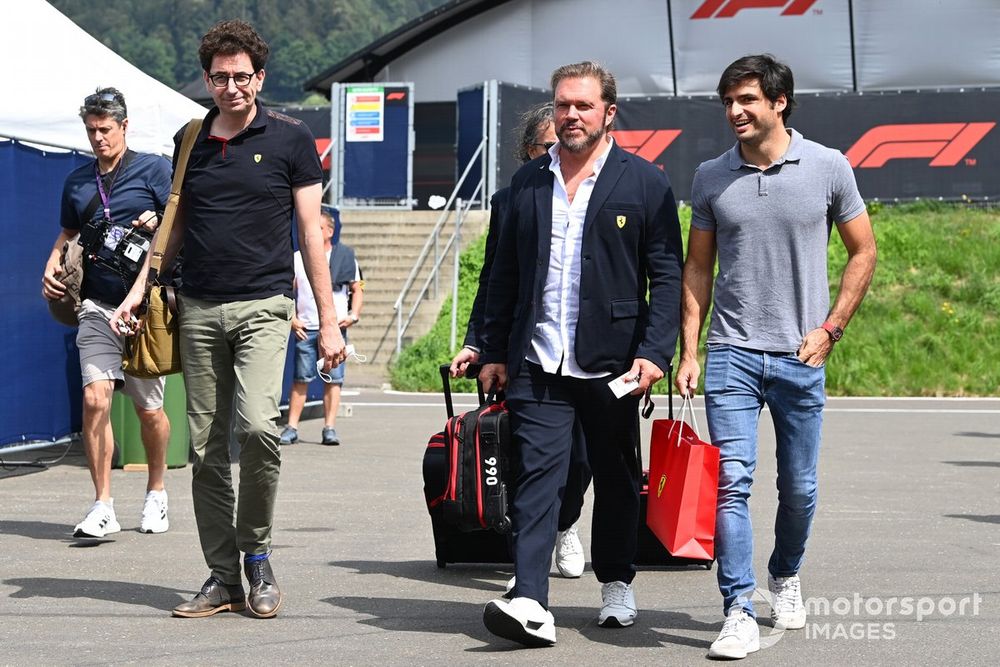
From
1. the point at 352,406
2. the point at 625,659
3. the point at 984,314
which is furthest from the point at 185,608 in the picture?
the point at 984,314

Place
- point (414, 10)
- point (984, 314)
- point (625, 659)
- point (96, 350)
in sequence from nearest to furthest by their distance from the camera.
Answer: point (625, 659), point (96, 350), point (984, 314), point (414, 10)

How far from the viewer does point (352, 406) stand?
660 inches

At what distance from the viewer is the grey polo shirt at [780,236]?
5.64 m

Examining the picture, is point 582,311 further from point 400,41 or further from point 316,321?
point 400,41

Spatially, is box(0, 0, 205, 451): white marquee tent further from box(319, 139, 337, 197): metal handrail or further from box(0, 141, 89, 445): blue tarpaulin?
box(319, 139, 337, 197): metal handrail

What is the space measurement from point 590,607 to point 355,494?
12.5 ft

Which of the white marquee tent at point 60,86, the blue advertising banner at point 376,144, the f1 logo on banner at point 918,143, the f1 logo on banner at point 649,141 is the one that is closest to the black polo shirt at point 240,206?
the white marquee tent at point 60,86

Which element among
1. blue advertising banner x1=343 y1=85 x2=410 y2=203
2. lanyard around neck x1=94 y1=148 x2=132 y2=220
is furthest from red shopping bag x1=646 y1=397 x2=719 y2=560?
blue advertising banner x1=343 y1=85 x2=410 y2=203

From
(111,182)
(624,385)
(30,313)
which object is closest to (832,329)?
(624,385)

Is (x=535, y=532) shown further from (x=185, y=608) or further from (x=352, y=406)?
(x=352, y=406)

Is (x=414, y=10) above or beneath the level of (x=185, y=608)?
above

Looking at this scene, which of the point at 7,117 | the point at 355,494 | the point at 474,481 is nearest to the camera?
the point at 474,481

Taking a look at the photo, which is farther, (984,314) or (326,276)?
(984,314)

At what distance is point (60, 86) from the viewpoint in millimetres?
11414
